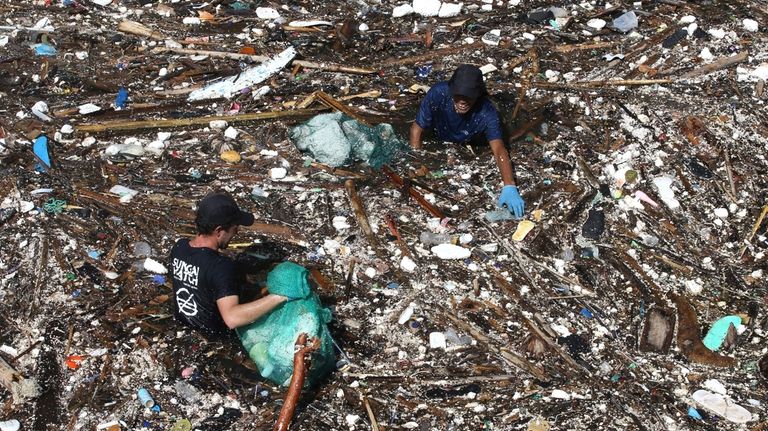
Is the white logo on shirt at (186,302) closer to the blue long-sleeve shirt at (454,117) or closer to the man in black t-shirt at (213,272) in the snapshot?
the man in black t-shirt at (213,272)

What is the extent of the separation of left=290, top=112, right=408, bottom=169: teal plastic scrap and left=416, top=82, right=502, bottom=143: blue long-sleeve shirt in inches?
12.6

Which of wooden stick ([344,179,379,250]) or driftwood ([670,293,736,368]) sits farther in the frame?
wooden stick ([344,179,379,250])

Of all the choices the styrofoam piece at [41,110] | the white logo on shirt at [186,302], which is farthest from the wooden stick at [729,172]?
the styrofoam piece at [41,110]

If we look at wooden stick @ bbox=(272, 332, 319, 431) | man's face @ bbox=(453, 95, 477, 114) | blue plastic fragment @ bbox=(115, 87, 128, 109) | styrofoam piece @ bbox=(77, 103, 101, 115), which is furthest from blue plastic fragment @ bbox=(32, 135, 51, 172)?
man's face @ bbox=(453, 95, 477, 114)

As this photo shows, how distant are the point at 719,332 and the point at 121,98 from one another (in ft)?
16.9

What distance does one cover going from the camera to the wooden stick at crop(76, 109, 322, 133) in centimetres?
670

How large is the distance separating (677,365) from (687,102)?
307cm

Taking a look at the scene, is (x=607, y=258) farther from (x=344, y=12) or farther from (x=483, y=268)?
(x=344, y=12)

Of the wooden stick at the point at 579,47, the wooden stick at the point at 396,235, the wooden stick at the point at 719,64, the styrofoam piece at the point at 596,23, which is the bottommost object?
the wooden stick at the point at 396,235

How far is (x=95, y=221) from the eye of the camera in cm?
580

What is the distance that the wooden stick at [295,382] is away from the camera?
4.36 meters

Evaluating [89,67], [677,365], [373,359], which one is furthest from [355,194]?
[89,67]

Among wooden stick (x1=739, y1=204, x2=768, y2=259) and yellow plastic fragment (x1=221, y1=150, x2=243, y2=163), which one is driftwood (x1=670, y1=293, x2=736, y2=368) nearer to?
wooden stick (x1=739, y1=204, x2=768, y2=259)

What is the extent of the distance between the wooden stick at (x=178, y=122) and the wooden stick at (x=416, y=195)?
3.30 feet
